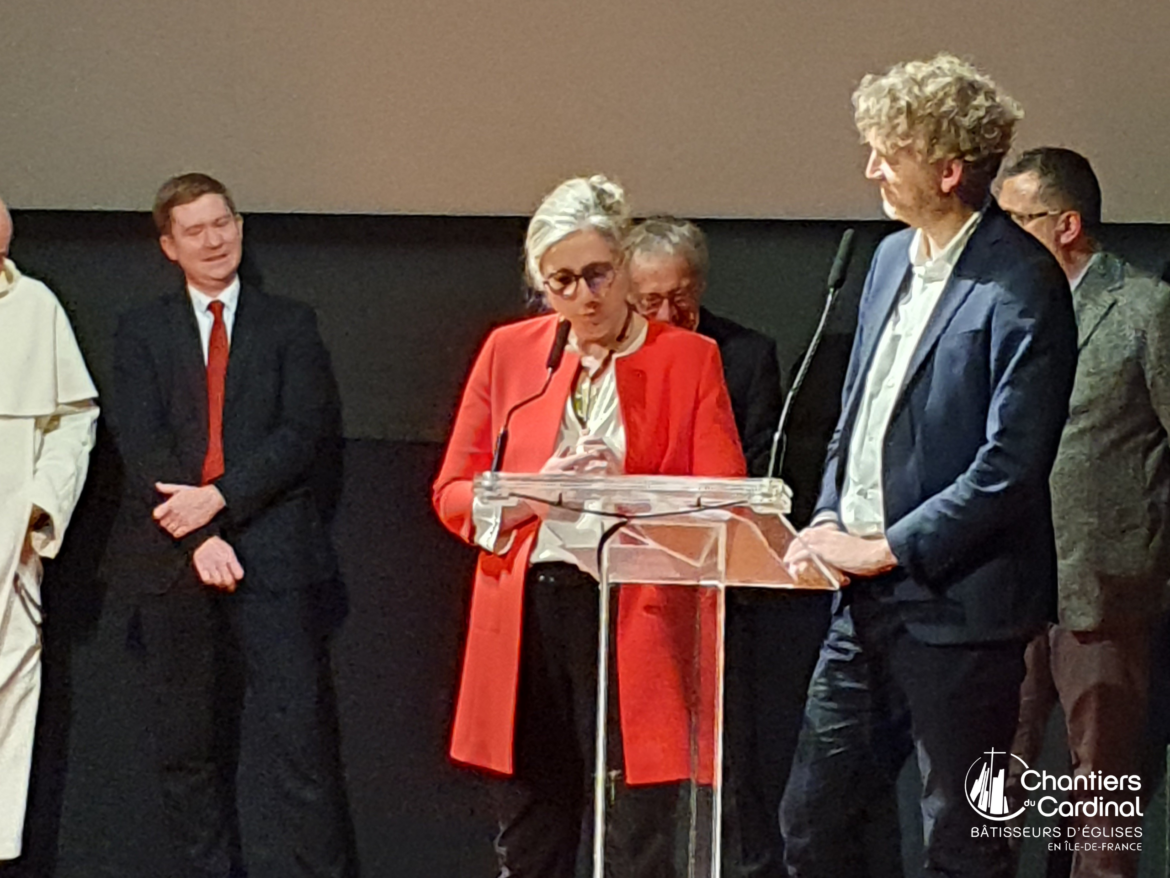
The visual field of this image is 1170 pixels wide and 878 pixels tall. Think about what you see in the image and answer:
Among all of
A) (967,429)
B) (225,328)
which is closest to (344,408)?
(225,328)

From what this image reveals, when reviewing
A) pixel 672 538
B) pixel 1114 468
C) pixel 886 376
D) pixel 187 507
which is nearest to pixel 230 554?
pixel 187 507

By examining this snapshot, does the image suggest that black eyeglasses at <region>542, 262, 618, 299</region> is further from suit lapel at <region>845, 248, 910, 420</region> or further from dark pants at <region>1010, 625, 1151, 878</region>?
dark pants at <region>1010, 625, 1151, 878</region>

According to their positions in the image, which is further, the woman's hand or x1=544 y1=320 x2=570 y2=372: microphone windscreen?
x1=544 y1=320 x2=570 y2=372: microphone windscreen

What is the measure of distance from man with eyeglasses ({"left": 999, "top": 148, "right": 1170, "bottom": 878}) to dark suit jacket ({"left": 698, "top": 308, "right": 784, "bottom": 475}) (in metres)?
0.60

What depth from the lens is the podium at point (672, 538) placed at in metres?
2.66

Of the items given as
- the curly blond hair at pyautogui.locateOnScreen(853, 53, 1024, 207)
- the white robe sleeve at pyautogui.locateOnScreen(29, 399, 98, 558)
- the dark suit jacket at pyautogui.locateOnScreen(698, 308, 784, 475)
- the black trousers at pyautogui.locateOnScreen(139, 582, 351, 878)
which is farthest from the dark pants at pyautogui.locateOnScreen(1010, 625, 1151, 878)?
the white robe sleeve at pyautogui.locateOnScreen(29, 399, 98, 558)

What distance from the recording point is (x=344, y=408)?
142 inches

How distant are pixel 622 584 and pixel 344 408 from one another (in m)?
1.12

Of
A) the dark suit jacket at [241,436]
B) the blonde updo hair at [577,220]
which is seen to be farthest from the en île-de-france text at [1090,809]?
the dark suit jacket at [241,436]

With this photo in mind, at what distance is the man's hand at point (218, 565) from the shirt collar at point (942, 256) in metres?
1.60

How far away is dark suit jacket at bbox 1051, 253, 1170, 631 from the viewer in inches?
134

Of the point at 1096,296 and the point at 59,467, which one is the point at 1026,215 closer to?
the point at 1096,296

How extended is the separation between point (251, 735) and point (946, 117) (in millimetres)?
1985

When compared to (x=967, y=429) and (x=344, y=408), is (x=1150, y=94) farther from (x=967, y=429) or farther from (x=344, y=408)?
(x=344, y=408)
